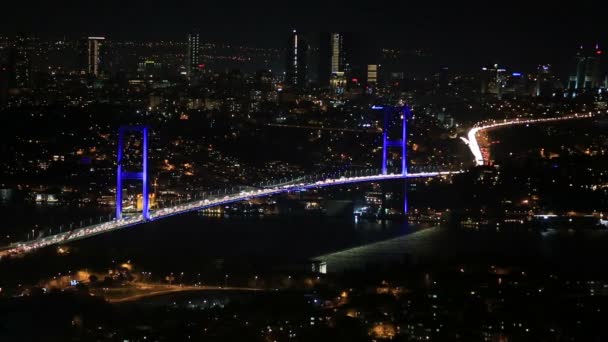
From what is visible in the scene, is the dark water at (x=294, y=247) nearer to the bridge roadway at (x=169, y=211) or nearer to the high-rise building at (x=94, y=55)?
the bridge roadway at (x=169, y=211)

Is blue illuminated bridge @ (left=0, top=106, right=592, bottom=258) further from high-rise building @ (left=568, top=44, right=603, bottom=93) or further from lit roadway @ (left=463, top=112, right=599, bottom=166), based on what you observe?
high-rise building @ (left=568, top=44, right=603, bottom=93)

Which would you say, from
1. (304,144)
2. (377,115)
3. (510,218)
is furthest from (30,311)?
(377,115)

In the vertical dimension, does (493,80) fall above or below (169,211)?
above

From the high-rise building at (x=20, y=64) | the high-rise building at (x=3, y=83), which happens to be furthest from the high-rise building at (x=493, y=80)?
the high-rise building at (x=3, y=83)

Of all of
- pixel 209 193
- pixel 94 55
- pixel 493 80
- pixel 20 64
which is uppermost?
pixel 94 55

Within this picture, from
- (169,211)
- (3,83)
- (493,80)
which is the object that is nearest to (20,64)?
(3,83)

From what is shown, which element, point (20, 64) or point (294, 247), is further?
point (20, 64)

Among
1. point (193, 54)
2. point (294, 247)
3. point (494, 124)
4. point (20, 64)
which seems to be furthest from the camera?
point (193, 54)

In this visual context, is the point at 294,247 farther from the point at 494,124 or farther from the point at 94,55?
the point at 94,55
